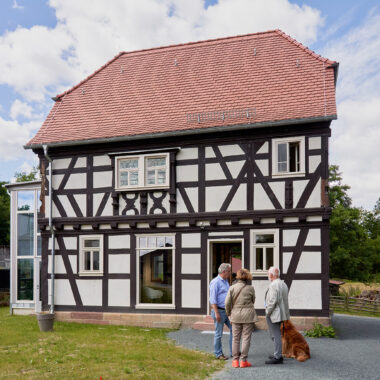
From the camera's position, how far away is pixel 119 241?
44.8 feet

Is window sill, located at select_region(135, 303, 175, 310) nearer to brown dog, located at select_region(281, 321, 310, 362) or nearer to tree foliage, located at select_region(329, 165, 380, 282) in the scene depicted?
brown dog, located at select_region(281, 321, 310, 362)

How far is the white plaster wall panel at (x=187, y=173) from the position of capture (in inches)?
517

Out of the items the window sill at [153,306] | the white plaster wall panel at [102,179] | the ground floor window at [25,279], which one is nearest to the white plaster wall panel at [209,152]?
the white plaster wall panel at [102,179]

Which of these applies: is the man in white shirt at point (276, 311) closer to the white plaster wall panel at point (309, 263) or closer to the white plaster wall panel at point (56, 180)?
the white plaster wall panel at point (309, 263)

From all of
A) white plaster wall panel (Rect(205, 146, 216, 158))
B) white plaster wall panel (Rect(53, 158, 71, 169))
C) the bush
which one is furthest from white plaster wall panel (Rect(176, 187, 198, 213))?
the bush

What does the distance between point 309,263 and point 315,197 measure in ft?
5.63

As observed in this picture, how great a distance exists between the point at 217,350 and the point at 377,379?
272 centimetres

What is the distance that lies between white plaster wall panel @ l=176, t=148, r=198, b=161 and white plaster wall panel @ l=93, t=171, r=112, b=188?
2228 mm

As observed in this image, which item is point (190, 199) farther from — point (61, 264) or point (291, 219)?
point (61, 264)

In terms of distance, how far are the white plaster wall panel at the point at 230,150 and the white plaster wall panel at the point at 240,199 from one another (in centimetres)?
91

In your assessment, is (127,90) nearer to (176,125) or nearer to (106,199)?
(176,125)

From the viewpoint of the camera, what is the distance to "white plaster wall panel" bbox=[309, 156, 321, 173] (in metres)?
12.1

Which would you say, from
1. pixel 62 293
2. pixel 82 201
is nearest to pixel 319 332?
pixel 62 293

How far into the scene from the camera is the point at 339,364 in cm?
824
